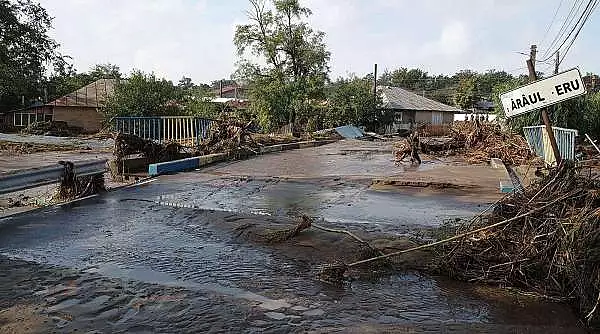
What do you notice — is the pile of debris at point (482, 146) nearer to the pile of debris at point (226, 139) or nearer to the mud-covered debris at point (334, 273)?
the pile of debris at point (226, 139)

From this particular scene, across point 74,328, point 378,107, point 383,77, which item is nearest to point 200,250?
point 74,328

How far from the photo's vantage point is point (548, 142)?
1447 centimetres

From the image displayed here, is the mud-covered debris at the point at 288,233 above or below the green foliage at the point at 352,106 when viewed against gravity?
below

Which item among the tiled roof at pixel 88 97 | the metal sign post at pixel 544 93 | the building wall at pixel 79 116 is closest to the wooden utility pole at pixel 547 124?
the metal sign post at pixel 544 93

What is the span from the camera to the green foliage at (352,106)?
4906cm

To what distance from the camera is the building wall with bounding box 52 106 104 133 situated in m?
52.0

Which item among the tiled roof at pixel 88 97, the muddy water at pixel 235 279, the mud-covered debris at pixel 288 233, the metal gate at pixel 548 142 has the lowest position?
the muddy water at pixel 235 279

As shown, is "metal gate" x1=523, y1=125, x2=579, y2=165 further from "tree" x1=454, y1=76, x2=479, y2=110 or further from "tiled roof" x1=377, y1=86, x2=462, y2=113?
"tree" x1=454, y1=76, x2=479, y2=110

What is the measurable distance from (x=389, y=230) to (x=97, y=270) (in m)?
3.89

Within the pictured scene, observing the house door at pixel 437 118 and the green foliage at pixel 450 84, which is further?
the green foliage at pixel 450 84

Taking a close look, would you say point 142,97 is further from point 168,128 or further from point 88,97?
point 168,128

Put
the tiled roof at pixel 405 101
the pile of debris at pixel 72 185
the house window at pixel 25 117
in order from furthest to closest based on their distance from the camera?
the tiled roof at pixel 405 101 < the house window at pixel 25 117 < the pile of debris at pixel 72 185

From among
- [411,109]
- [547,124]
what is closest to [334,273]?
A: [547,124]

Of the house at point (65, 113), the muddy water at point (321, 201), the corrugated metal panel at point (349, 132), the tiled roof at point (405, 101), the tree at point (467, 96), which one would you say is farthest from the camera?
the tree at point (467, 96)
